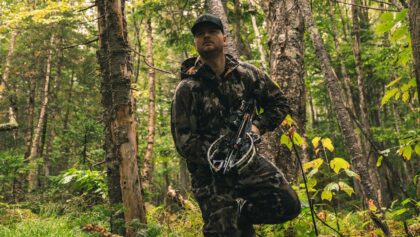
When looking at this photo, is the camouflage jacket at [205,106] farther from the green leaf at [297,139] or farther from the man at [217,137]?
the green leaf at [297,139]

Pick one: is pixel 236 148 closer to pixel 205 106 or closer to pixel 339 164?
pixel 205 106

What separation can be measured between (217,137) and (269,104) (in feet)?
2.18

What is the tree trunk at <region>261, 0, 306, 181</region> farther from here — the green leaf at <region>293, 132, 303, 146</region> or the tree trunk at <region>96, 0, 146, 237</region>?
the tree trunk at <region>96, 0, 146, 237</region>

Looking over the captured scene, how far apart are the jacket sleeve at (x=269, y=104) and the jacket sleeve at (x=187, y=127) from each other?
0.60 m

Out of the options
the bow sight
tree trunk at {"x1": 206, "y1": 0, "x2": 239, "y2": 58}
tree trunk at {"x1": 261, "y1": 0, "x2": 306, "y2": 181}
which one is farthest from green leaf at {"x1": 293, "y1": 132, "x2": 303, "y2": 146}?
tree trunk at {"x1": 206, "y1": 0, "x2": 239, "y2": 58}

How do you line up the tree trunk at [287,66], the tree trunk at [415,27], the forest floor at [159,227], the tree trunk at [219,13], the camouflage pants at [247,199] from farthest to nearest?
the tree trunk at [219,13] → the tree trunk at [287,66] → the forest floor at [159,227] → the camouflage pants at [247,199] → the tree trunk at [415,27]

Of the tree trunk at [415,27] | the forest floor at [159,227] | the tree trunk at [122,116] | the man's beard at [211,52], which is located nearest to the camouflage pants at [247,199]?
the forest floor at [159,227]

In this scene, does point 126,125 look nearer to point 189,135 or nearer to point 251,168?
point 189,135

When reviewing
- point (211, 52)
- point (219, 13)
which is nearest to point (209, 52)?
point (211, 52)

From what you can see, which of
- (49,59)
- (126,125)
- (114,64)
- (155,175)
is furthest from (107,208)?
(155,175)

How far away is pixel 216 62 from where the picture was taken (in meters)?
3.48

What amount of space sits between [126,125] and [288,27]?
261 centimetres

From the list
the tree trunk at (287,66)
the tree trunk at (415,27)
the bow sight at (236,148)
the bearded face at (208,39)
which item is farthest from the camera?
the tree trunk at (287,66)

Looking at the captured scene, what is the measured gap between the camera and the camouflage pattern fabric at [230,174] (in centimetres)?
328
